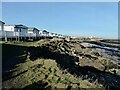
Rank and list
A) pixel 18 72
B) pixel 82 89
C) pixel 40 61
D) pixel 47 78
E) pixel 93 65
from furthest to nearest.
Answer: pixel 93 65, pixel 40 61, pixel 18 72, pixel 47 78, pixel 82 89

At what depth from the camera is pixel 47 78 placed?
19.9 meters

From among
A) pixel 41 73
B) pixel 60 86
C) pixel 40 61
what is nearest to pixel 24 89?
pixel 60 86

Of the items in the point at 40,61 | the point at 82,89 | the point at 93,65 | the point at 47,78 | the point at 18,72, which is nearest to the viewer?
the point at 82,89

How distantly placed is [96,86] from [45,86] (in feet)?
10.5

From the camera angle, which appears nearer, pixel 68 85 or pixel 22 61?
pixel 68 85

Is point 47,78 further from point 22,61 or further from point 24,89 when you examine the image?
point 22,61

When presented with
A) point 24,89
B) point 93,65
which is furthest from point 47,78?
point 93,65

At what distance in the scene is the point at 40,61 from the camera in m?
24.7

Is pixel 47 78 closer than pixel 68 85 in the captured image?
No

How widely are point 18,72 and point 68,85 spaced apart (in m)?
4.82

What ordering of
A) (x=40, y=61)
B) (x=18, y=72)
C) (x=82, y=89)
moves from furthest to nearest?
(x=40, y=61)
(x=18, y=72)
(x=82, y=89)

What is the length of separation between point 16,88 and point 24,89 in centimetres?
52

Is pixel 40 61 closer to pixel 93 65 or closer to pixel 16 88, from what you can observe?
pixel 16 88

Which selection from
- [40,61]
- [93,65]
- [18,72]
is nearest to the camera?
[18,72]
